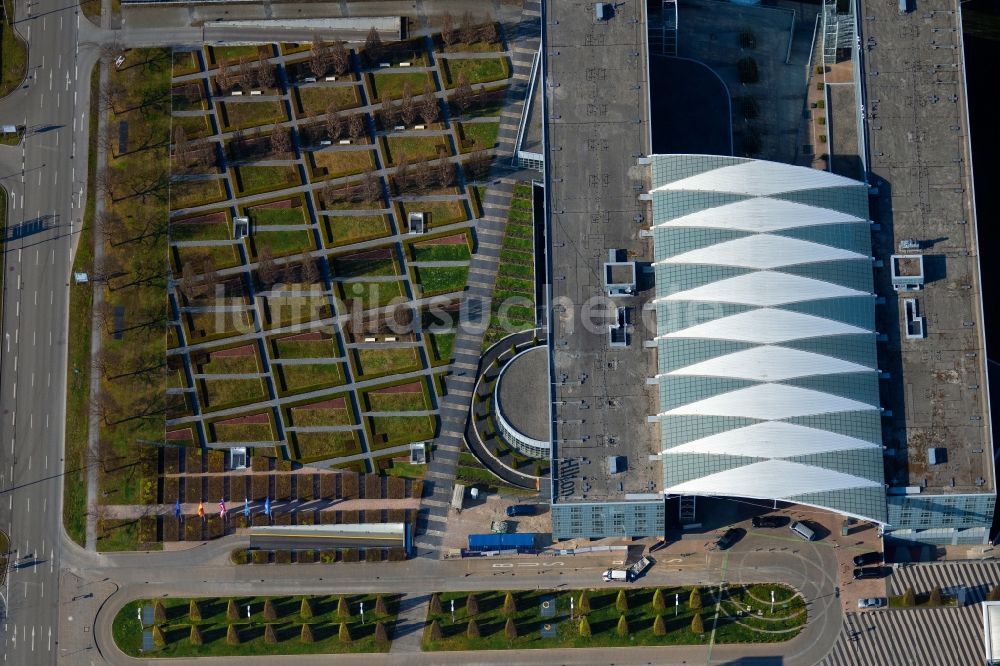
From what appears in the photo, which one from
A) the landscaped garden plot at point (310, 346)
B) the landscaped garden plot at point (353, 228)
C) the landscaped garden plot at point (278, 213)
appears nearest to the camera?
the landscaped garden plot at point (310, 346)

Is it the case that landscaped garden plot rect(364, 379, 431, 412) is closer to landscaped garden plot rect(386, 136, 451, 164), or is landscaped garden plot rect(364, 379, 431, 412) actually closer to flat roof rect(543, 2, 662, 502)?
flat roof rect(543, 2, 662, 502)

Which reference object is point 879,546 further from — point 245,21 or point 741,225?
point 245,21

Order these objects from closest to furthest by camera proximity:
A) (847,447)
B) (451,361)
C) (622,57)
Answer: (847,447) → (622,57) → (451,361)

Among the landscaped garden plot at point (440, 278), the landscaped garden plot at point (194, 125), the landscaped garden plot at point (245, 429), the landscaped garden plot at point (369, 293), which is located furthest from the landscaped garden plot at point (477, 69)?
the landscaped garden plot at point (245, 429)

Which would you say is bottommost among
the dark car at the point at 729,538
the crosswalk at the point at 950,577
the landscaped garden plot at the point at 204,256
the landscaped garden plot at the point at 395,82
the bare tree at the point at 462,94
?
the crosswalk at the point at 950,577

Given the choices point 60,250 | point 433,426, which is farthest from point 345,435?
point 60,250

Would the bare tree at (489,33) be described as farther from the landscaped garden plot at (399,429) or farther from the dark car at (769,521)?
the dark car at (769,521)

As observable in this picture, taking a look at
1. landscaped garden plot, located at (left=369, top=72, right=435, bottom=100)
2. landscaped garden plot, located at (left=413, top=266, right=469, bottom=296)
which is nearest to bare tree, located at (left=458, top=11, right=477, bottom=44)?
landscaped garden plot, located at (left=369, top=72, right=435, bottom=100)
